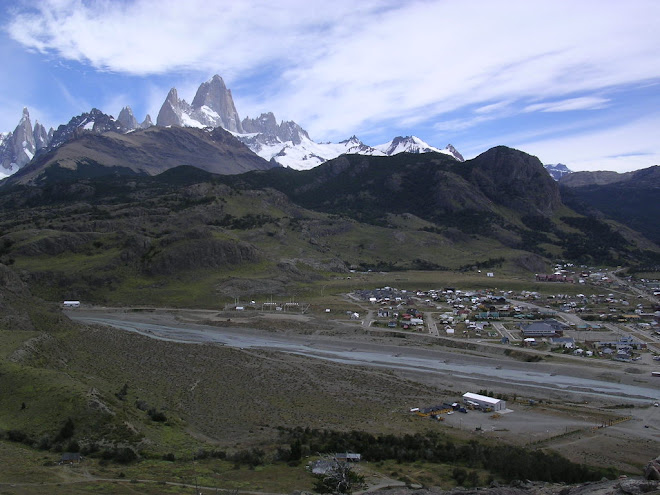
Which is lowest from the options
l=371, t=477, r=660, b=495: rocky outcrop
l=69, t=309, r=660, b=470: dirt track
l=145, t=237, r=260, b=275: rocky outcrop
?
l=69, t=309, r=660, b=470: dirt track

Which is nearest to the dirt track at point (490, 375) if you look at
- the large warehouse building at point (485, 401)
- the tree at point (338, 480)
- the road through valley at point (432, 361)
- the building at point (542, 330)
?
the road through valley at point (432, 361)

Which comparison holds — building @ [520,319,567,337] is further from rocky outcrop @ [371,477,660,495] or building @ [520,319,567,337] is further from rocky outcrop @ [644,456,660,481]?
rocky outcrop @ [644,456,660,481]

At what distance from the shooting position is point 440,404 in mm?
51250

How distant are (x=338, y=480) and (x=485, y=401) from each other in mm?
24453

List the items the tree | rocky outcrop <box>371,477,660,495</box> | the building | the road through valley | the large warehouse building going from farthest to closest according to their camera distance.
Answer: the building, the road through valley, the large warehouse building, the tree, rocky outcrop <box>371,477,660,495</box>

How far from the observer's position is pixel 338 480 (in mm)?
30109

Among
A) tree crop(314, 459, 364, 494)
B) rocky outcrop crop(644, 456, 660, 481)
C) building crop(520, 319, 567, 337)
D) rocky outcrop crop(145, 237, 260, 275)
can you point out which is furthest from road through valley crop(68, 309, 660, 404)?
rocky outcrop crop(644, 456, 660, 481)

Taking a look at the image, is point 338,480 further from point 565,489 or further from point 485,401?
point 485,401

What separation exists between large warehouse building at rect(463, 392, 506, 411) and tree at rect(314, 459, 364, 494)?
21.2 metres

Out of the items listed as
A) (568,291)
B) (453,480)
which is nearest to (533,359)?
(453,480)

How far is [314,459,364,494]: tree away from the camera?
29402mm

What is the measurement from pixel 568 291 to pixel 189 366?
9700cm

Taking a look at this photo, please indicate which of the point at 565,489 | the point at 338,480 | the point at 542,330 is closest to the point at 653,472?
the point at 565,489

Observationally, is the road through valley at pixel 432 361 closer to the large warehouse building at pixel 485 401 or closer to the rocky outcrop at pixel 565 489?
the large warehouse building at pixel 485 401
